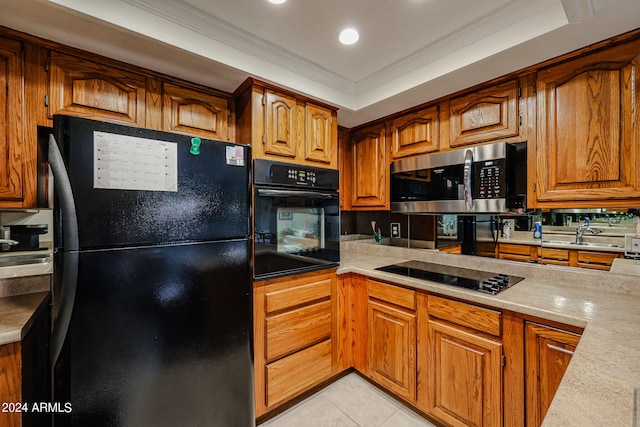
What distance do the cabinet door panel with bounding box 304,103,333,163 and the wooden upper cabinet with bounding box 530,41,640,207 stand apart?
131 centimetres

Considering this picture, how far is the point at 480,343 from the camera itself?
1.40 meters

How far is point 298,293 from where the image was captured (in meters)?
1.79

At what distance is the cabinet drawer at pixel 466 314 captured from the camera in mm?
1358

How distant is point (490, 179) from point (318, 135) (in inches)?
46.9

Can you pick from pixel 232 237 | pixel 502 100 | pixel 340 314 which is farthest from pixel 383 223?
pixel 232 237

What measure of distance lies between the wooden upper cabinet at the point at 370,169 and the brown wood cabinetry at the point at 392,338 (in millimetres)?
829

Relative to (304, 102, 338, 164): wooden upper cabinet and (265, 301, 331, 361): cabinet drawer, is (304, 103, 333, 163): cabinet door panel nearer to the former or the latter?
(304, 102, 338, 164): wooden upper cabinet

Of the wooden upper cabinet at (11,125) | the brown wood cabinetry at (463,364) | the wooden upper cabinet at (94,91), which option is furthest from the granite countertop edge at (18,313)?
the brown wood cabinetry at (463,364)

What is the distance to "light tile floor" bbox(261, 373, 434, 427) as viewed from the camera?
5.45 ft

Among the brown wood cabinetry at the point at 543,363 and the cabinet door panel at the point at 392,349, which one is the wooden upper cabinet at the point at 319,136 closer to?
the cabinet door panel at the point at 392,349

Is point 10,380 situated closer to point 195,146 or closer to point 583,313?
point 195,146

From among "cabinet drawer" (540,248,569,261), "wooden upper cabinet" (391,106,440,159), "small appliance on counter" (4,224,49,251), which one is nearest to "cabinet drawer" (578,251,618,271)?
"cabinet drawer" (540,248,569,261)

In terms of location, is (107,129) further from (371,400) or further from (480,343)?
(371,400)

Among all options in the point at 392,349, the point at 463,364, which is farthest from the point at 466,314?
the point at 392,349
